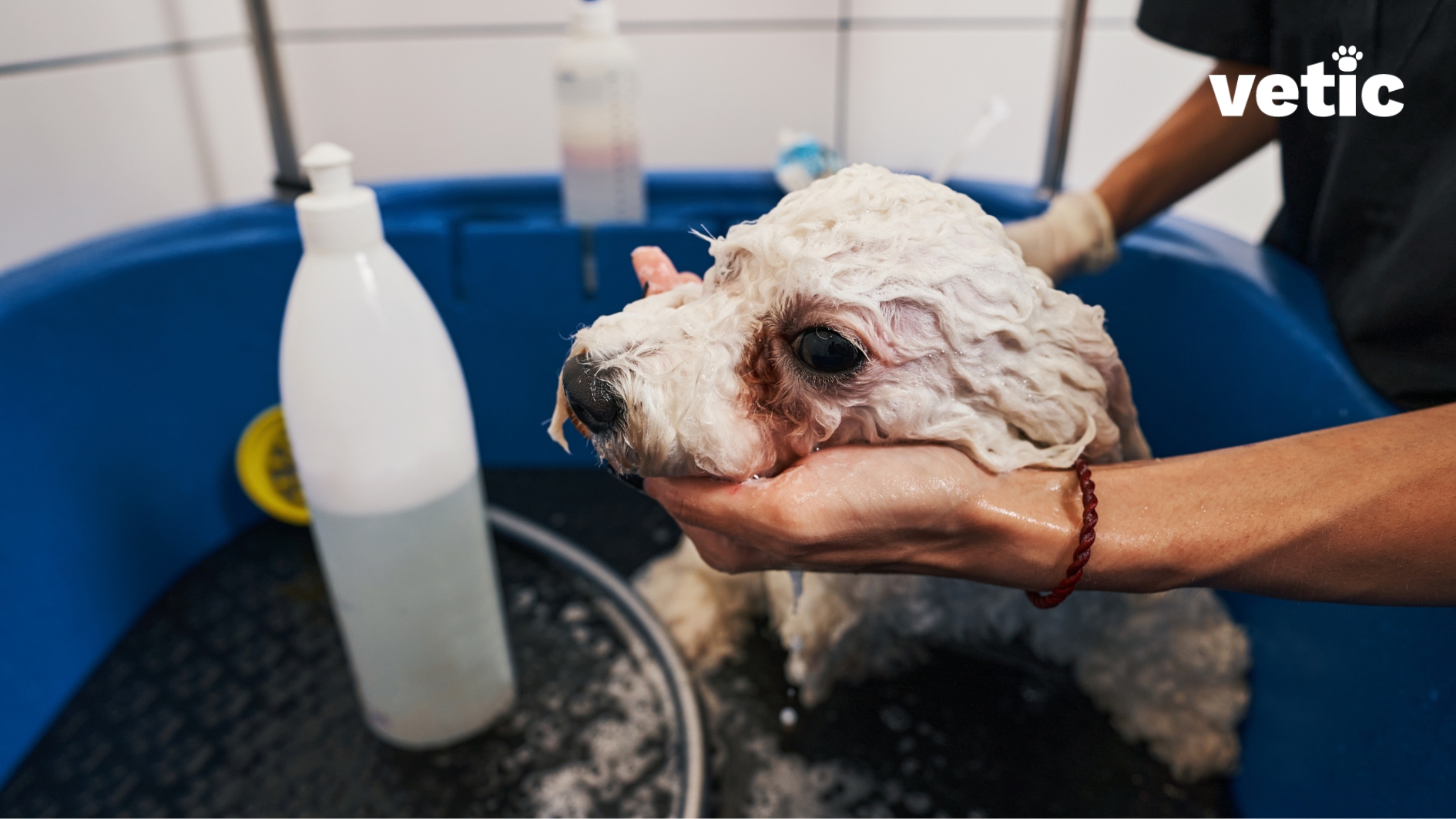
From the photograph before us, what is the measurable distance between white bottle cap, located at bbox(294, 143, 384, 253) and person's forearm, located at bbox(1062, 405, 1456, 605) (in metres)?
0.46

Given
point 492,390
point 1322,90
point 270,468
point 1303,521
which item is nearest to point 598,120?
point 492,390

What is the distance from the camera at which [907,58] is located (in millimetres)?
1155

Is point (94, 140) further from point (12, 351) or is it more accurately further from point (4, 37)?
point (12, 351)

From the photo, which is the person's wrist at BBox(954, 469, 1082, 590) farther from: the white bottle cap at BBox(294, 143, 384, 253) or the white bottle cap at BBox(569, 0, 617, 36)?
the white bottle cap at BBox(569, 0, 617, 36)

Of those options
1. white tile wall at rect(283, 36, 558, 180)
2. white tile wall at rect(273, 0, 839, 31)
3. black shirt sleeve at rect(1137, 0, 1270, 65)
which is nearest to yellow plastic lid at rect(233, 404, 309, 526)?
white tile wall at rect(283, 36, 558, 180)

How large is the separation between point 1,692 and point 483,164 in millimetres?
861

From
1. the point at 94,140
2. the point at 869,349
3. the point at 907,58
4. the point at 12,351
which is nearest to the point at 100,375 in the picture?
the point at 12,351

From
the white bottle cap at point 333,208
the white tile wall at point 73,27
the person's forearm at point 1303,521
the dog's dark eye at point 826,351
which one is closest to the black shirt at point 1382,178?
the person's forearm at point 1303,521

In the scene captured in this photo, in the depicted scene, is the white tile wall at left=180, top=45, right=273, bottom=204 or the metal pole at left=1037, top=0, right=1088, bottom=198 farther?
the white tile wall at left=180, top=45, right=273, bottom=204

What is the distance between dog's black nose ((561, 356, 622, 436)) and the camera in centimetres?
40

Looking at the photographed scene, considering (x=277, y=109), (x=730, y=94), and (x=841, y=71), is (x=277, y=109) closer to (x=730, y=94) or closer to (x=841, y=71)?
(x=730, y=94)

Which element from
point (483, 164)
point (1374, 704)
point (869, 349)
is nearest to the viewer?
point (869, 349)

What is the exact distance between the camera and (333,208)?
1.75ft

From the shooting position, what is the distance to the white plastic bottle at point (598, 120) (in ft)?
2.76
